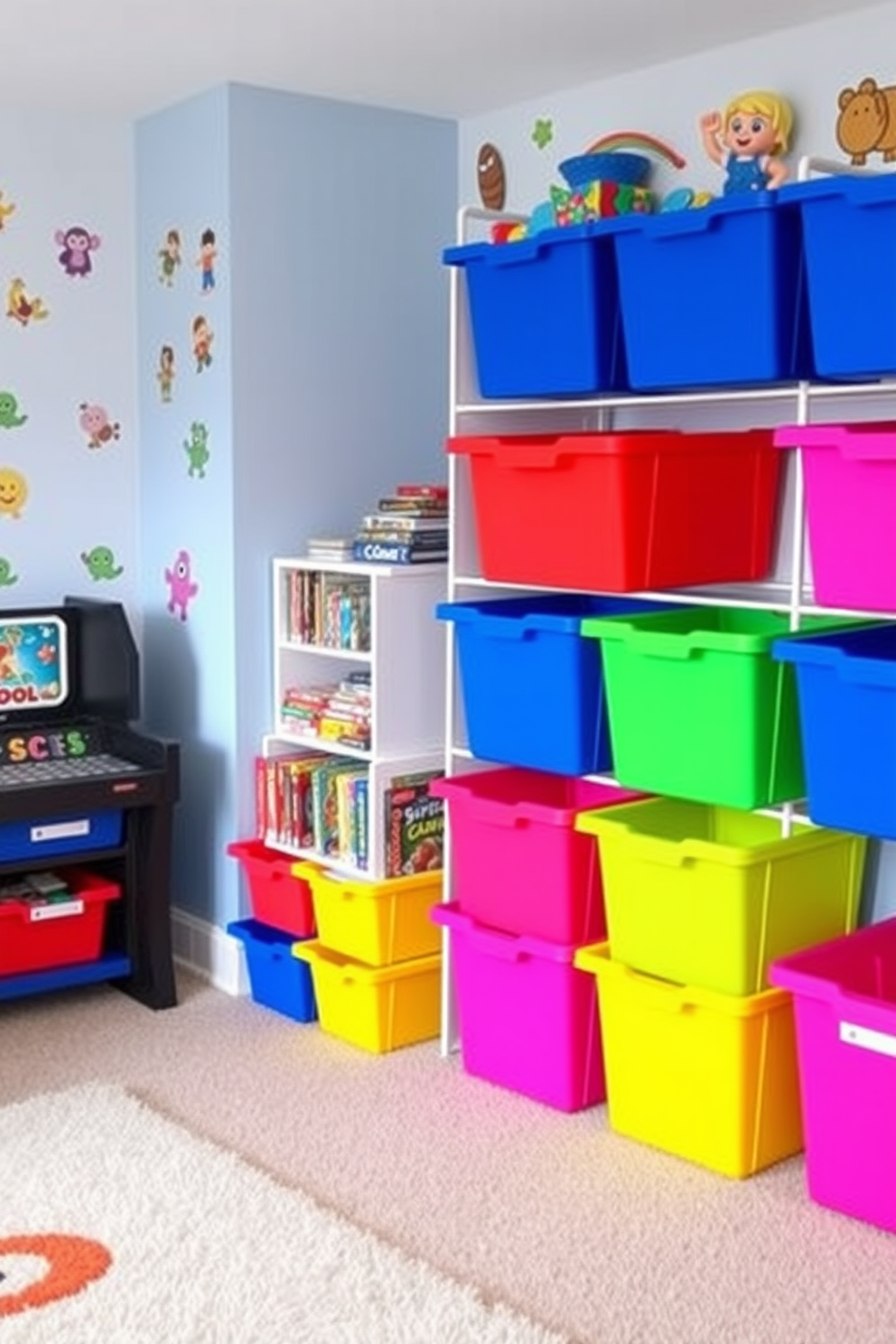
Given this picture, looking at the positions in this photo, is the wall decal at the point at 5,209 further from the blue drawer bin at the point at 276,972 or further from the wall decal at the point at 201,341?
the blue drawer bin at the point at 276,972

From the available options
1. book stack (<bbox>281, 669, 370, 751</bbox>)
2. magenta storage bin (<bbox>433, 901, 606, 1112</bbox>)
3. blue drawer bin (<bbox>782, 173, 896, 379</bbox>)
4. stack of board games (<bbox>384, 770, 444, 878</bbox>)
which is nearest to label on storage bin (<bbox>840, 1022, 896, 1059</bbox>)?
magenta storage bin (<bbox>433, 901, 606, 1112</bbox>)

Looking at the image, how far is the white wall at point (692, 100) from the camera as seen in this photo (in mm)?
3062

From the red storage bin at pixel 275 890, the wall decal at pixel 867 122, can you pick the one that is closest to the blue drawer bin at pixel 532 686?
the red storage bin at pixel 275 890

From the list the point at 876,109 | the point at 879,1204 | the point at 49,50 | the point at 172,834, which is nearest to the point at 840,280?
the point at 876,109

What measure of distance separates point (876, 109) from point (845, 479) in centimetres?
81

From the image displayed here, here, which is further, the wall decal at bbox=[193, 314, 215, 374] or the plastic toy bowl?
the wall decal at bbox=[193, 314, 215, 374]

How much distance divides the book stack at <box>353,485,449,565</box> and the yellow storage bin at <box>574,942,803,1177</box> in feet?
3.12

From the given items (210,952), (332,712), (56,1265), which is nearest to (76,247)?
(332,712)

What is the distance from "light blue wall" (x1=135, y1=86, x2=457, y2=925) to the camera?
365cm

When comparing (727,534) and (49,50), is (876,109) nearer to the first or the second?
(727,534)

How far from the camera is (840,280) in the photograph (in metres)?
2.64

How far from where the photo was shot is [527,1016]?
10.5 ft

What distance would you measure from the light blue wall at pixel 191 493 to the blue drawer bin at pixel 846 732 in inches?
58.5

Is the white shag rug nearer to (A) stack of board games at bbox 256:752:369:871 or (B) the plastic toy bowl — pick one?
(A) stack of board games at bbox 256:752:369:871
